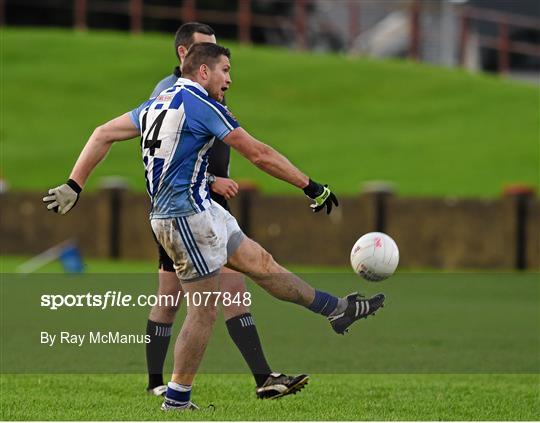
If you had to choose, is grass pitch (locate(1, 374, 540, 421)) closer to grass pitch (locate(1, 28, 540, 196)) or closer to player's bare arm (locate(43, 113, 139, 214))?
player's bare arm (locate(43, 113, 139, 214))

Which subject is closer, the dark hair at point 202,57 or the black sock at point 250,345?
the dark hair at point 202,57

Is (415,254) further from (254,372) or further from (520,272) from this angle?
(254,372)

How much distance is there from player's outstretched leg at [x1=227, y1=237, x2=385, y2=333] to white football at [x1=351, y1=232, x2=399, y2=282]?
173 mm

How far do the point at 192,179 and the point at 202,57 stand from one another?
69 cm

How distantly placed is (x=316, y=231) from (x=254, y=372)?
15.0 m

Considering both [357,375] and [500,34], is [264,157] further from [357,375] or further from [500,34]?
[500,34]

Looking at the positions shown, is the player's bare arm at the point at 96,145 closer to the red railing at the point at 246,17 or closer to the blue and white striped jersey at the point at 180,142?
the blue and white striped jersey at the point at 180,142

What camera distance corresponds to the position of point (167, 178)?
7.76 meters

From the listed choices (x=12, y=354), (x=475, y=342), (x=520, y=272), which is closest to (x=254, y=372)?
(x=12, y=354)

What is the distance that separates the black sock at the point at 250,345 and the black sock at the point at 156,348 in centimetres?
55

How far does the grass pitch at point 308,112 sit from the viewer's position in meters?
31.2

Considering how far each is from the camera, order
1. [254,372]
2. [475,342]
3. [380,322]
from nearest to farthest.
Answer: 1. [254,372]
2. [475,342]
3. [380,322]

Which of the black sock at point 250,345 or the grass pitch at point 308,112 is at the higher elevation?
the grass pitch at point 308,112

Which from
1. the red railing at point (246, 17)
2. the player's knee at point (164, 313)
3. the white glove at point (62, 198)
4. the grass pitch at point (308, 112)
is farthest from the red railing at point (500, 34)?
the white glove at point (62, 198)
